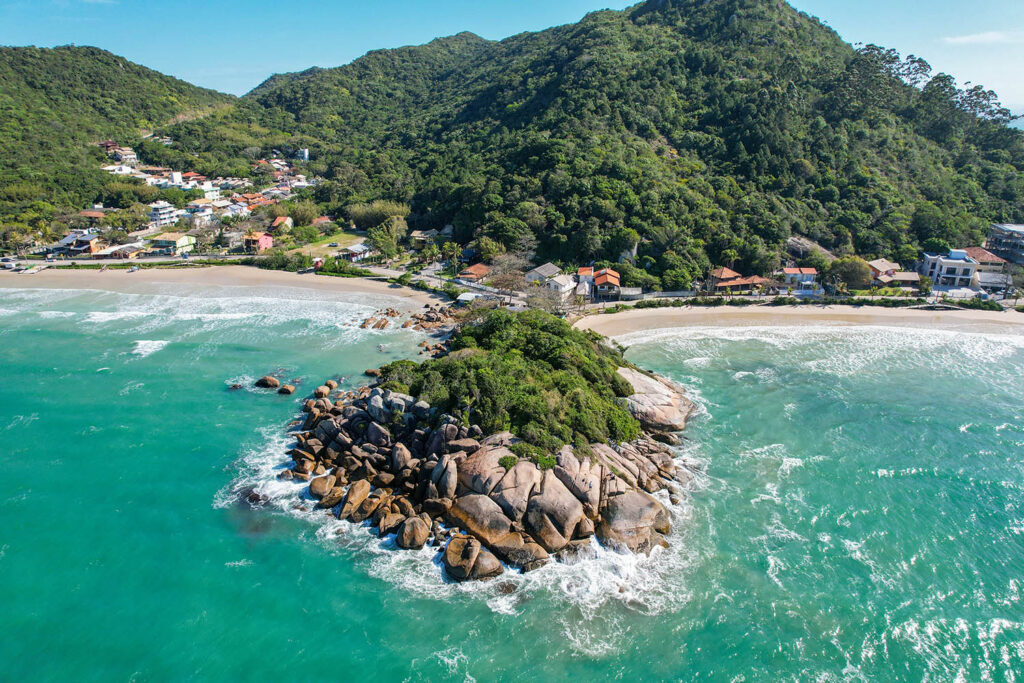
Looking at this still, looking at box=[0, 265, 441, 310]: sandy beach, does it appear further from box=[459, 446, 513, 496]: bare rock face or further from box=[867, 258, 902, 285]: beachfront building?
box=[867, 258, 902, 285]: beachfront building

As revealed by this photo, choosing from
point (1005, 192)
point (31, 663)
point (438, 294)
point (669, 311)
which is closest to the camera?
point (31, 663)

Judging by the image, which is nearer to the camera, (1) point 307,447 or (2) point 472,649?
(2) point 472,649

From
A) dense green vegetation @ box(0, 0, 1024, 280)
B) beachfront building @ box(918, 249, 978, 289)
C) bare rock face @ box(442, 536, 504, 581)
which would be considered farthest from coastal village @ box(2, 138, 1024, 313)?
bare rock face @ box(442, 536, 504, 581)

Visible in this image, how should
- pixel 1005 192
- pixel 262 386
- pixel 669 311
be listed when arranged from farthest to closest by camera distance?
1. pixel 1005 192
2. pixel 669 311
3. pixel 262 386

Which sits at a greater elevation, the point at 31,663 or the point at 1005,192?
the point at 1005,192

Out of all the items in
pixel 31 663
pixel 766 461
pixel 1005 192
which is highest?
pixel 1005 192

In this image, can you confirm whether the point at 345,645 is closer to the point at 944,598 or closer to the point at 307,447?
the point at 307,447

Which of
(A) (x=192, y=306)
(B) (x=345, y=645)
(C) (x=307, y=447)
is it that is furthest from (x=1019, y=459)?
(A) (x=192, y=306)

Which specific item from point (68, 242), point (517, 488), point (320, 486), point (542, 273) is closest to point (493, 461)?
point (517, 488)
